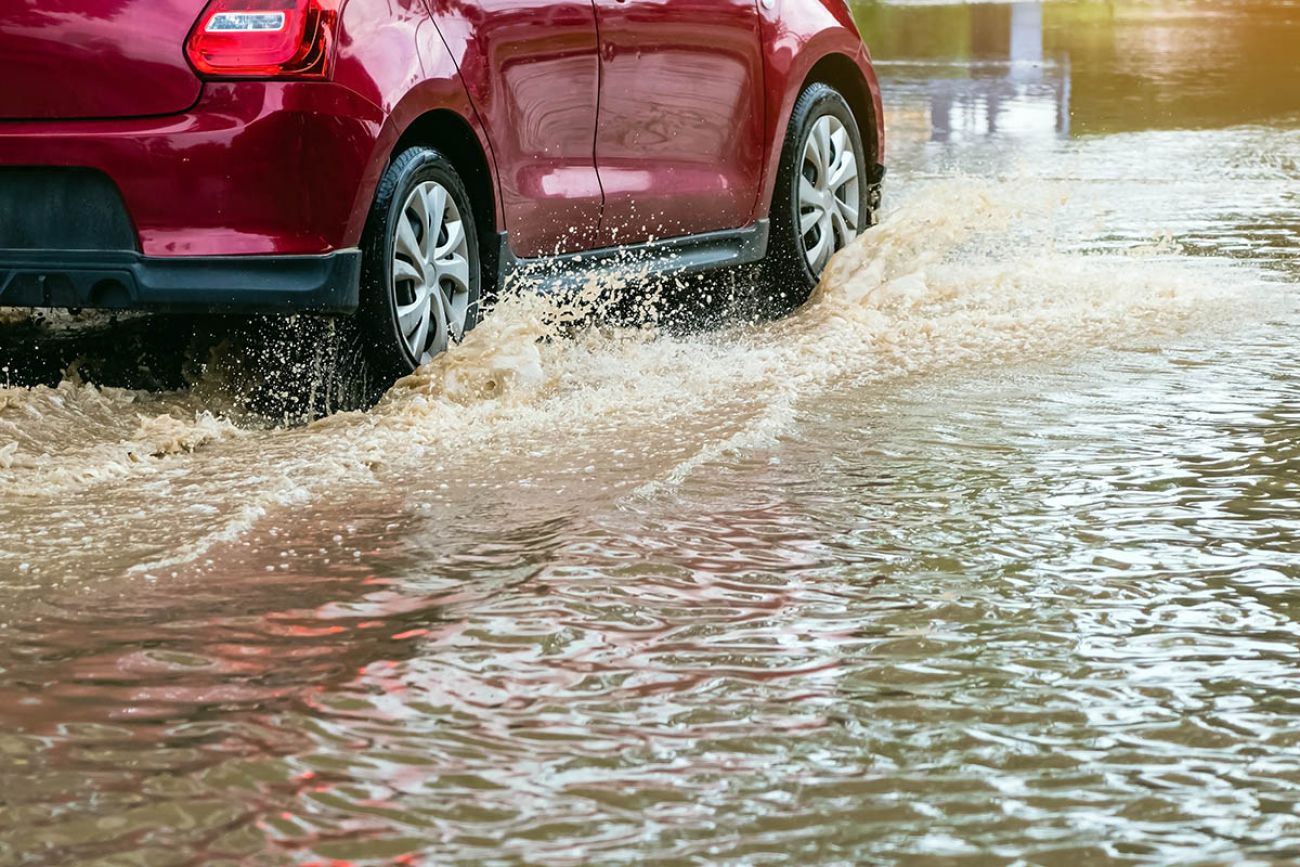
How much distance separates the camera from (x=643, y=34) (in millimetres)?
6848

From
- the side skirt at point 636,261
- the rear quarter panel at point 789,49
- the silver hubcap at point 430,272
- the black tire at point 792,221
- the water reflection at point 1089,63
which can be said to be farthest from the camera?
the water reflection at point 1089,63

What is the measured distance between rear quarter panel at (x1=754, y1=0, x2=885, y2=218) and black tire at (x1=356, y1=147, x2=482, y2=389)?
6.56ft

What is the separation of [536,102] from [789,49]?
1723mm

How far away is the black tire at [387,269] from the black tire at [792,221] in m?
2.23

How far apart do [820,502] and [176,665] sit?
5.46ft

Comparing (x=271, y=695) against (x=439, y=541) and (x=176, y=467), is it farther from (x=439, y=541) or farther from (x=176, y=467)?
(x=176, y=467)

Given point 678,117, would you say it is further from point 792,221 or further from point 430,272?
point 430,272

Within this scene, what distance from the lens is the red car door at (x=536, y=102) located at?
19.9ft

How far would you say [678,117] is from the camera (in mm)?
7137

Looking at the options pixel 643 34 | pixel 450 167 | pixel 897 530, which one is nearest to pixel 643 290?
pixel 643 34

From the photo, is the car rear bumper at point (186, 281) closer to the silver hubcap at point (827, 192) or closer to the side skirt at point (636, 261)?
the side skirt at point (636, 261)

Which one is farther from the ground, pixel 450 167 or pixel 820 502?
pixel 450 167

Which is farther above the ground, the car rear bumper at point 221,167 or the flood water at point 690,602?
the car rear bumper at point 221,167

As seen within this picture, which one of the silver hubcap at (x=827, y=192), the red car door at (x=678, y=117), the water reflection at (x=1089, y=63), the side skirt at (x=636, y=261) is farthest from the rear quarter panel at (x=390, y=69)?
the water reflection at (x=1089, y=63)
